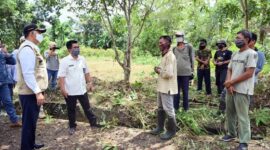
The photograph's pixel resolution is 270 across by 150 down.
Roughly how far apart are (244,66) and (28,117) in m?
3.26

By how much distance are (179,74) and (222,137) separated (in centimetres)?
181

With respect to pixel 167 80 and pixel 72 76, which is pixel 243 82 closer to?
pixel 167 80

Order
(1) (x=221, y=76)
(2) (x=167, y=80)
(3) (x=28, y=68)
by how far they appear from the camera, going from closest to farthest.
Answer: (3) (x=28, y=68) < (2) (x=167, y=80) < (1) (x=221, y=76)

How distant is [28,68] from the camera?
4.56 m

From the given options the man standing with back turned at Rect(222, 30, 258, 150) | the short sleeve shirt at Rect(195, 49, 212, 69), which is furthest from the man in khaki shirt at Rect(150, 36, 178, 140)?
the short sleeve shirt at Rect(195, 49, 212, 69)

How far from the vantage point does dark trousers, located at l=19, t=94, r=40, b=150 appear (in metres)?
4.80

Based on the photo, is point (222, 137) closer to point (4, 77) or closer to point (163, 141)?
point (163, 141)

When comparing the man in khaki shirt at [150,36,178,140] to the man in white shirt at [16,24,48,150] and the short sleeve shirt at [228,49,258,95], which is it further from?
the man in white shirt at [16,24,48,150]

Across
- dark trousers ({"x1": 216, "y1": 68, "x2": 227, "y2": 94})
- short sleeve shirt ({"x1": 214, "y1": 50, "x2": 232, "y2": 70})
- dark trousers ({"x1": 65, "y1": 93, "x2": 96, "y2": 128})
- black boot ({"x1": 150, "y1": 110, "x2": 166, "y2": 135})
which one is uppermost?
short sleeve shirt ({"x1": 214, "y1": 50, "x2": 232, "y2": 70})

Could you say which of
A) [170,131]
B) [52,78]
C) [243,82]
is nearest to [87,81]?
[170,131]

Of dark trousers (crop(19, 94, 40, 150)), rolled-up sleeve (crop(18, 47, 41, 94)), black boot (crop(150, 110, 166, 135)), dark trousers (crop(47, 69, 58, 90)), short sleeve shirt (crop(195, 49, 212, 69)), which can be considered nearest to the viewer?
rolled-up sleeve (crop(18, 47, 41, 94))

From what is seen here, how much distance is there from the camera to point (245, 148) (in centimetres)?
476

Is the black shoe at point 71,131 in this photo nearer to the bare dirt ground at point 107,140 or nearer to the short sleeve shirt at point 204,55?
the bare dirt ground at point 107,140

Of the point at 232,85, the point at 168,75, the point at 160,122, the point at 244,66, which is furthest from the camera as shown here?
the point at 160,122
